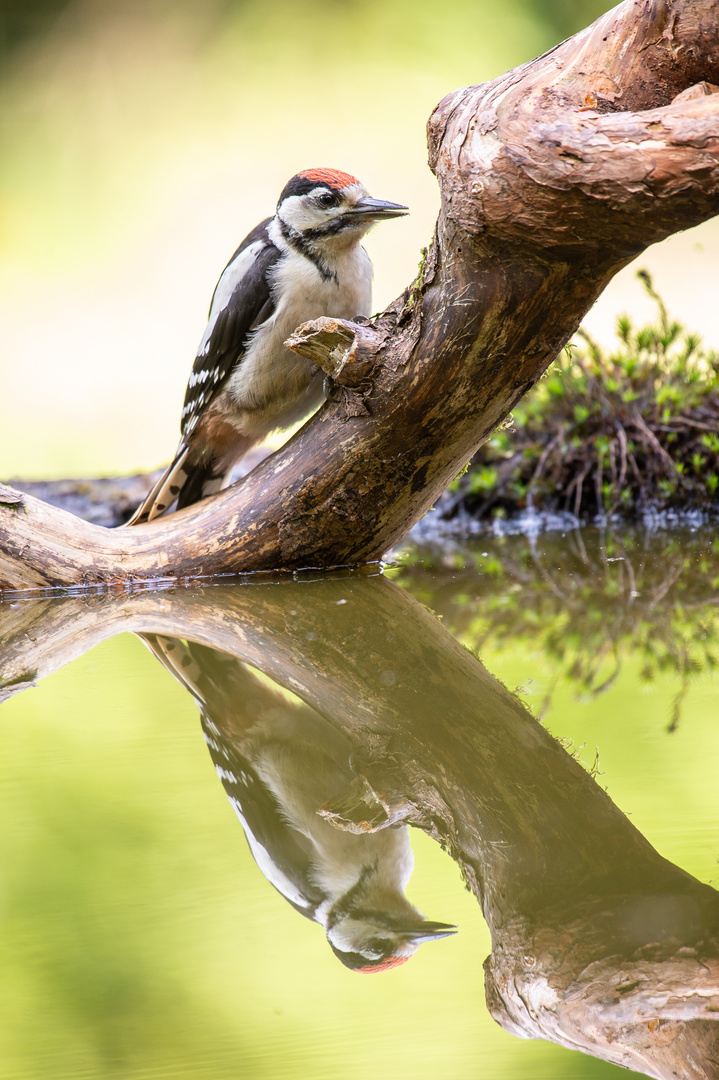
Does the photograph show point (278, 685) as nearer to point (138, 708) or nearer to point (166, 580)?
point (138, 708)

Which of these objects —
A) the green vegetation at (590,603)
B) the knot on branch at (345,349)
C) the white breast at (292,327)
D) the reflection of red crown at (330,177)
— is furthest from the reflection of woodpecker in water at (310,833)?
the reflection of red crown at (330,177)

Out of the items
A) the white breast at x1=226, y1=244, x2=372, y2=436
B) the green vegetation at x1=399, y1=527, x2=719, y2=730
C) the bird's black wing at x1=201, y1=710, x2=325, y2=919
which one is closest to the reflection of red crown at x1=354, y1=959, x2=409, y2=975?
the bird's black wing at x1=201, y1=710, x2=325, y2=919

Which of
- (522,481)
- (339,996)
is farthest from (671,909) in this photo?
(522,481)

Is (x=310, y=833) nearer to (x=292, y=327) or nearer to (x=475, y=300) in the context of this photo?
(x=475, y=300)

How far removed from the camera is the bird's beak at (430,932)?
89 cm

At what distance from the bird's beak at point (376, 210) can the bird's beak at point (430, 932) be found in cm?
194

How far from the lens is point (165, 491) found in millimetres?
2895

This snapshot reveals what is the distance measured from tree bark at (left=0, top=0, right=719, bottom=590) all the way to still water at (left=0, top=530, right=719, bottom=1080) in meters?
0.63

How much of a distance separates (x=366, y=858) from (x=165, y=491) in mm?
2043

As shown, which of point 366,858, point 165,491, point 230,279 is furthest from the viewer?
point 165,491

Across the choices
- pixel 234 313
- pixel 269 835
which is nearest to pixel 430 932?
pixel 269 835

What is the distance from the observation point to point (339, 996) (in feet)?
2.65

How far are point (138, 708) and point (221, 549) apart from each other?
1.04m

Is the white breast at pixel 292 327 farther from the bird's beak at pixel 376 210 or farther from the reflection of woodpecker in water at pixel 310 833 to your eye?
the reflection of woodpecker in water at pixel 310 833
